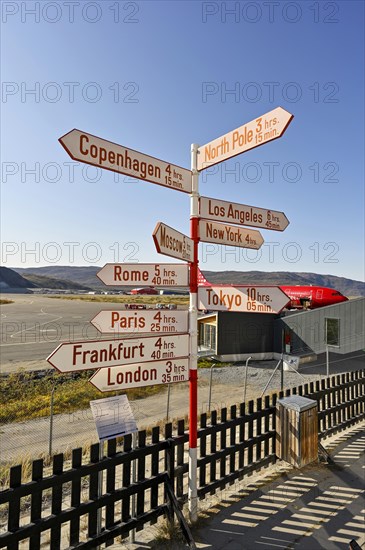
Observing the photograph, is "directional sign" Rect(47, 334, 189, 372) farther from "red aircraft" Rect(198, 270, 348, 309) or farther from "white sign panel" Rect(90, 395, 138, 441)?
"red aircraft" Rect(198, 270, 348, 309)

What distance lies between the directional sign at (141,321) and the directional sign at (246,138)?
196cm

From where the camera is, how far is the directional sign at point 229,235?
170 inches

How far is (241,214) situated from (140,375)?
2.38 m

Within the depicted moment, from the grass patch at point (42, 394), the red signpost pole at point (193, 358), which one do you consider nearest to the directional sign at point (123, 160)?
the red signpost pole at point (193, 358)

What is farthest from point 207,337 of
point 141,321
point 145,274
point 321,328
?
point 145,274

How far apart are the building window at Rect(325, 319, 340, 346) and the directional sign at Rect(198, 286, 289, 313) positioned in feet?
58.0

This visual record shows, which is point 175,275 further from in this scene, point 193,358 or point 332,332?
point 332,332

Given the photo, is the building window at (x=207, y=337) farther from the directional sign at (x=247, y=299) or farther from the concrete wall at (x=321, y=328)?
the directional sign at (x=247, y=299)

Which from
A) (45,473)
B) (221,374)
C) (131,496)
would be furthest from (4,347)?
(131,496)

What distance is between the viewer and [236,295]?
4.21 meters

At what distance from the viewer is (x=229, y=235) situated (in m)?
4.47

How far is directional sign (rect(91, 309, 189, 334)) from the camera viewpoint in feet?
12.3

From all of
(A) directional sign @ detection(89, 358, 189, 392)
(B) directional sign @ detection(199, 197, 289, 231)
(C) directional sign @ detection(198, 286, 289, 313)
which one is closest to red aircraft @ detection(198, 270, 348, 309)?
(B) directional sign @ detection(199, 197, 289, 231)

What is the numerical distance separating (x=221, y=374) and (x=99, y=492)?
1319 centimetres
